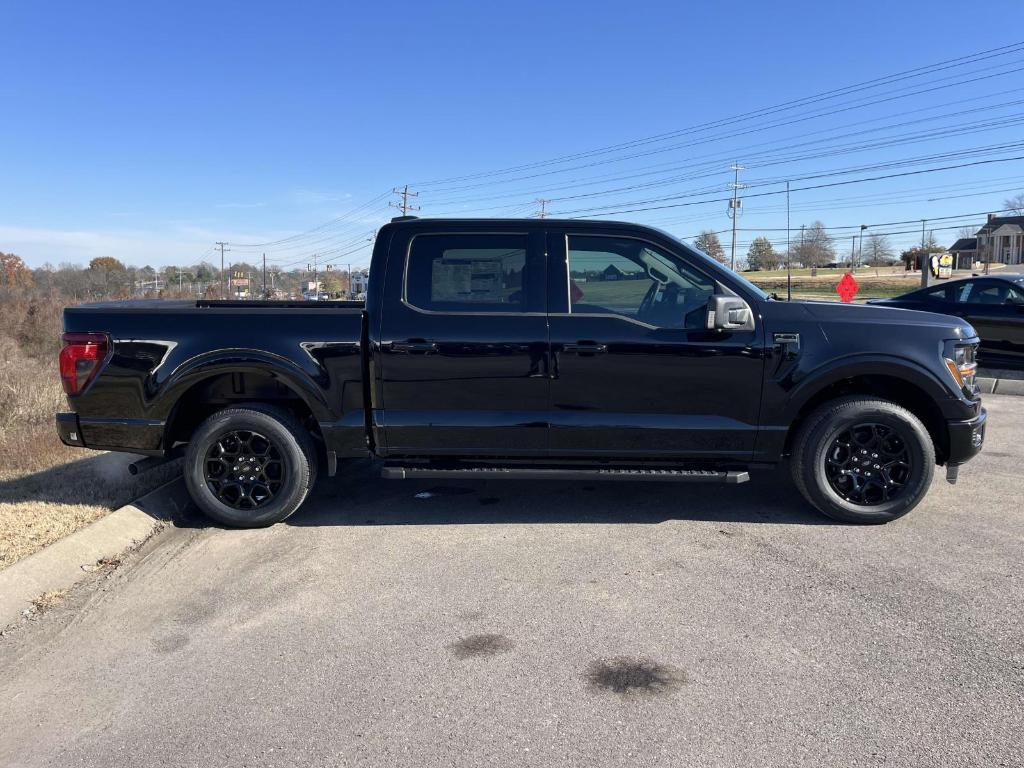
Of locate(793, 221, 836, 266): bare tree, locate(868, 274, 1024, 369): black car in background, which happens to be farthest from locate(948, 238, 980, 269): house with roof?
locate(868, 274, 1024, 369): black car in background

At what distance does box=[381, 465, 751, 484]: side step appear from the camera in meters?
4.74

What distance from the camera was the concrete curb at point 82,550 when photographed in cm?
384

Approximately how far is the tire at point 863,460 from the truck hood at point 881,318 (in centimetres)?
51

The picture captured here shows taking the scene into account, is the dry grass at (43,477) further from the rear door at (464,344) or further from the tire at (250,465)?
the rear door at (464,344)

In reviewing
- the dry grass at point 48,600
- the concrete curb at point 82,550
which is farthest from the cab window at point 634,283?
the dry grass at point 48,600

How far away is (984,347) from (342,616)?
1127cm

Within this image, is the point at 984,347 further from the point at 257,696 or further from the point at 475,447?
the point at 257,696

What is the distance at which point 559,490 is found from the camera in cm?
574

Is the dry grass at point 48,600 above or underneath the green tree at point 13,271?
underneath

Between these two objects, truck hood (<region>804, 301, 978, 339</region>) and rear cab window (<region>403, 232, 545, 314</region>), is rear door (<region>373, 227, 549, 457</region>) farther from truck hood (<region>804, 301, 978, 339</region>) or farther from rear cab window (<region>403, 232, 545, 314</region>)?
truck hood (<region>804, 301, 978, 339</region>)

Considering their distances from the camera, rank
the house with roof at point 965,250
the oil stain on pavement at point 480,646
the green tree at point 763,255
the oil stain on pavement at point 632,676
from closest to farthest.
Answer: the oil stain on pavement at point 632,676, the oil stain on pavement at point 480,646, the green tree at point 763,255, the house with roof at point 965,250

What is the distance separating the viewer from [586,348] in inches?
185

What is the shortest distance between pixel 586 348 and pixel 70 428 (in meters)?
3.47

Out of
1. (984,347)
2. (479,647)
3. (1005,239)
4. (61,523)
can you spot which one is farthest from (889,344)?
(1005,239)
